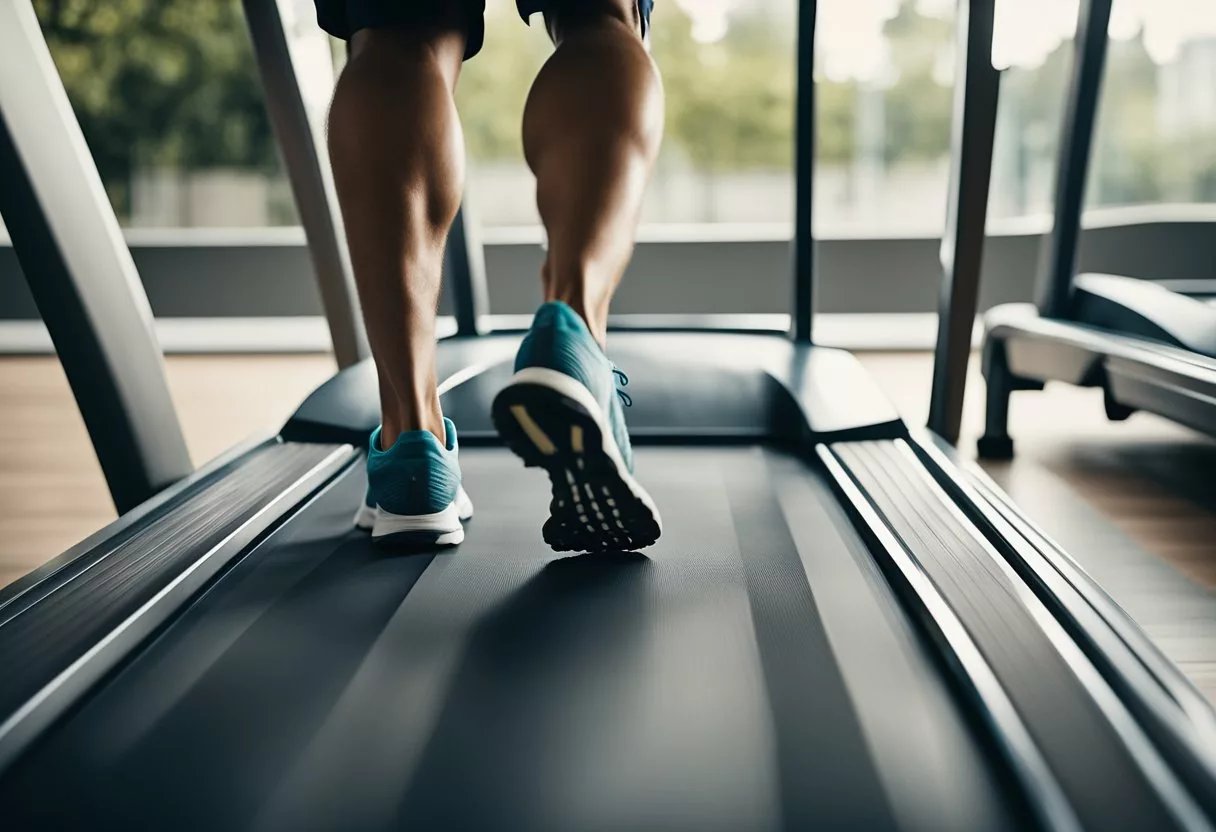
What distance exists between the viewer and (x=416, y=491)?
1.06 meters

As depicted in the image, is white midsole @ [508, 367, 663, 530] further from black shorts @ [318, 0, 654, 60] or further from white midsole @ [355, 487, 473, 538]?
black shorts @ [318, 0, 654, 60]

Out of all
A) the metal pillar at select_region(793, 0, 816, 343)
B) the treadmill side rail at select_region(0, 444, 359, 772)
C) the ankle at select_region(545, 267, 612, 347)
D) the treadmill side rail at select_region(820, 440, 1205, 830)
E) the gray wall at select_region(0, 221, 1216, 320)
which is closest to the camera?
the treadmill side rail at select_region(820, 440, 1205, 830)

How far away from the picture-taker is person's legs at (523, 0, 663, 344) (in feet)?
2.98

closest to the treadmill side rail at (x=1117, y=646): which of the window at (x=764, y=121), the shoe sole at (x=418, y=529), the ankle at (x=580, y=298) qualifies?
the ankle at (x=580, y=298)

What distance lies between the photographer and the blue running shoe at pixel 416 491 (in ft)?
3.41

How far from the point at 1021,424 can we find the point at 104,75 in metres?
4.53

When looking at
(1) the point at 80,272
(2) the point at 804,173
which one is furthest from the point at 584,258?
(2) the point at 804,173

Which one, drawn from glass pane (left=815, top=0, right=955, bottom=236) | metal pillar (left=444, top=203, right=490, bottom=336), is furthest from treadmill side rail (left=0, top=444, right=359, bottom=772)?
glass pane (left=815, top=0, right=955, bottom=236)

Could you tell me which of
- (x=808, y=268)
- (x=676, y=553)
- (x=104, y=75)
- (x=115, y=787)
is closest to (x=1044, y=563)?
(x=676, y=553)

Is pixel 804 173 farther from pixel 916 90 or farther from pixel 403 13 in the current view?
pixel 916 90

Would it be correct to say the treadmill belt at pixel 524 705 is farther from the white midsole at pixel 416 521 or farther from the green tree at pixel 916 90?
the green tree at pixel 916 90

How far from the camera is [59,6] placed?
4.66 meters

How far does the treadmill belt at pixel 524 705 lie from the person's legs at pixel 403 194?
10 centimetres

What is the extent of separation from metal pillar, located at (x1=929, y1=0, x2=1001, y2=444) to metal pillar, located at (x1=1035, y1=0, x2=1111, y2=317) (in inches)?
13.9
